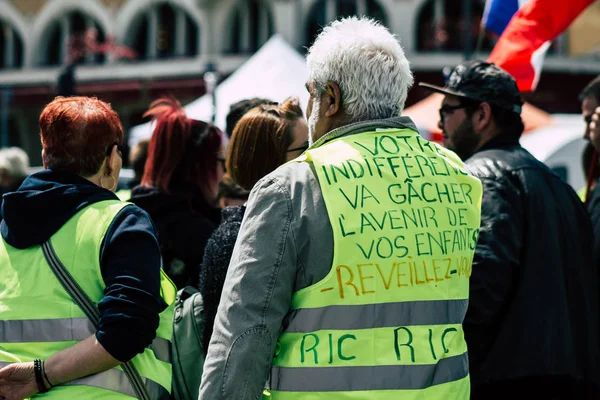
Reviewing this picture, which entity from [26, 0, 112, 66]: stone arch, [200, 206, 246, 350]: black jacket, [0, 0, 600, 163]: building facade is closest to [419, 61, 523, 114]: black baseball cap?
[200, 206, 246, 350]: black jacket

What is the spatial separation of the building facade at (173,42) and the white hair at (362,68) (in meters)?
19.5

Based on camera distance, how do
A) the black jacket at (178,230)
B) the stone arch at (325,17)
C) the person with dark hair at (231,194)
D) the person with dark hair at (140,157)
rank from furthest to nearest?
the stone arch at (325,17), the person with dark hair at (140,157), the person with dark hair at (231,194), the black jacket at (178,230)

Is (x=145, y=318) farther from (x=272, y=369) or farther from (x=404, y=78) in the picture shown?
(x=404, y=78)

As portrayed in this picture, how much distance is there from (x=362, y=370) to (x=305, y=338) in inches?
6.2

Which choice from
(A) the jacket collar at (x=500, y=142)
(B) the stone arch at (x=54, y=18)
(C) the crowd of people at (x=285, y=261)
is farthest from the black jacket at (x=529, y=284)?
(B) the stone arch at (x=54, y=18)

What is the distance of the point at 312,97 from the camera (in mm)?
2299

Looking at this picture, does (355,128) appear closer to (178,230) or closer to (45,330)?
(45,330)

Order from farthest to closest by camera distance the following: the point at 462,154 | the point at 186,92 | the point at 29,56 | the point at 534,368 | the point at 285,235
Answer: the point at 29,56 < the point at 186,92 < the point at 462,154 < the point at 534,368 < the point at 285,235

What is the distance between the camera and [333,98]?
2.24 m

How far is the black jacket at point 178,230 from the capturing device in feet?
11.3

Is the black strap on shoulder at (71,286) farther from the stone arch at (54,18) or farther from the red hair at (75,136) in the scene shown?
the stone arch at (54,18)

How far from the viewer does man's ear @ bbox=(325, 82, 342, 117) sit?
7.29 feet

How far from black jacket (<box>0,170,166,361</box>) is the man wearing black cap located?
4.12ft

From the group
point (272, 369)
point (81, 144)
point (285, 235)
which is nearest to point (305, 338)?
point (272, 369)
